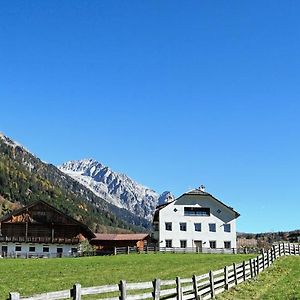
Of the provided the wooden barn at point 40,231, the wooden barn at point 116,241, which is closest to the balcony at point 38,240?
the wooden barn at point 40,231

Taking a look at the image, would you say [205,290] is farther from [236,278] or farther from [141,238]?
[141,238]

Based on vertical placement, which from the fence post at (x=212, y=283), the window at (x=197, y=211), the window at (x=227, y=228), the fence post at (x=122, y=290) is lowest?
the fence post at (x=212, y=283)

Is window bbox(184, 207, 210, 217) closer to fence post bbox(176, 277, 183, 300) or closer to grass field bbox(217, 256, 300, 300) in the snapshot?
grass field bbox(217, 256, 300, 300)

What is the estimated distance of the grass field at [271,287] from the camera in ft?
79.5

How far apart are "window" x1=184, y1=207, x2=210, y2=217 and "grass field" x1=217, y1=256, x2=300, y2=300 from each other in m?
50.3

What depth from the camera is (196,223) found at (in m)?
87.7

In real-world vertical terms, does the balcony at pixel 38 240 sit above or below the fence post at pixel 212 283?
above

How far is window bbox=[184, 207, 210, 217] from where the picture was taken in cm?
8825

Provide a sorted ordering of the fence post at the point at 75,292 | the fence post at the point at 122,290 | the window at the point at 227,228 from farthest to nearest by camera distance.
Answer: the window at the point at 227,228, the fence post at the point at 122,290, the fence post at the point at 75,292

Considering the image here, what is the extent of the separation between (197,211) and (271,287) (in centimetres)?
6082

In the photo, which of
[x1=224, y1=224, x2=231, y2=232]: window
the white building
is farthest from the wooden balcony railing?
[x1=224, y1=224, x2=231, y2=232]: window

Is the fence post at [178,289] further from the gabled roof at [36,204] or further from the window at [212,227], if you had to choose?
the gabled roof at [36,204]

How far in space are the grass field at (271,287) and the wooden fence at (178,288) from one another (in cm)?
54

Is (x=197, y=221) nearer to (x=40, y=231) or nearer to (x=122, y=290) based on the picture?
(x=40, y=231)
